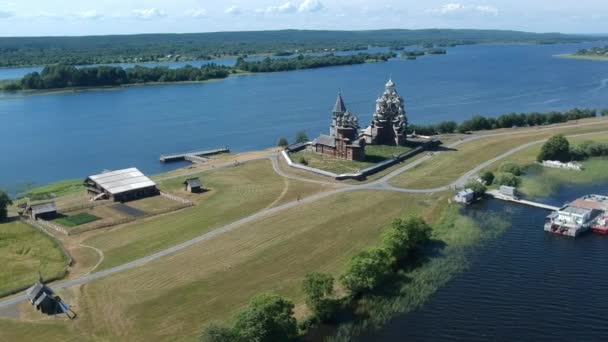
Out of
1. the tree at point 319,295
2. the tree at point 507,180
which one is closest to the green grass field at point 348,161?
the tree at point 507,180

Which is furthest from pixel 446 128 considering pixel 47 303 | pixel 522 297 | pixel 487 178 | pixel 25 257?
pixel 47 303

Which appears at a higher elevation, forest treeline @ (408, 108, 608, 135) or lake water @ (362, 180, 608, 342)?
forest treeline @ (408, 108, 608, 135)

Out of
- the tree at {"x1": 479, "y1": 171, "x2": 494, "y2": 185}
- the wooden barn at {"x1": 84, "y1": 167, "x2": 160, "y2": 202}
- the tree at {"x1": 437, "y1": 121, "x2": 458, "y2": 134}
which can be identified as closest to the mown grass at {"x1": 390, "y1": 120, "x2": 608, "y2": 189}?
the tree at {"x1": 479, "y1": 171, "x2": 494, "y2": 185}

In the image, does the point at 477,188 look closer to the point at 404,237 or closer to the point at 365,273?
the point at 404,237

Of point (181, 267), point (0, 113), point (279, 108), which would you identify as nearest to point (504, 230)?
point (181, 267)

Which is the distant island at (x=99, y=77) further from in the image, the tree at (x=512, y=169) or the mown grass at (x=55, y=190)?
the tree at (x=512, y=169)

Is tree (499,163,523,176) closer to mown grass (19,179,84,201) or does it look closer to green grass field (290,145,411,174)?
green grass field (290,145,411,174)
